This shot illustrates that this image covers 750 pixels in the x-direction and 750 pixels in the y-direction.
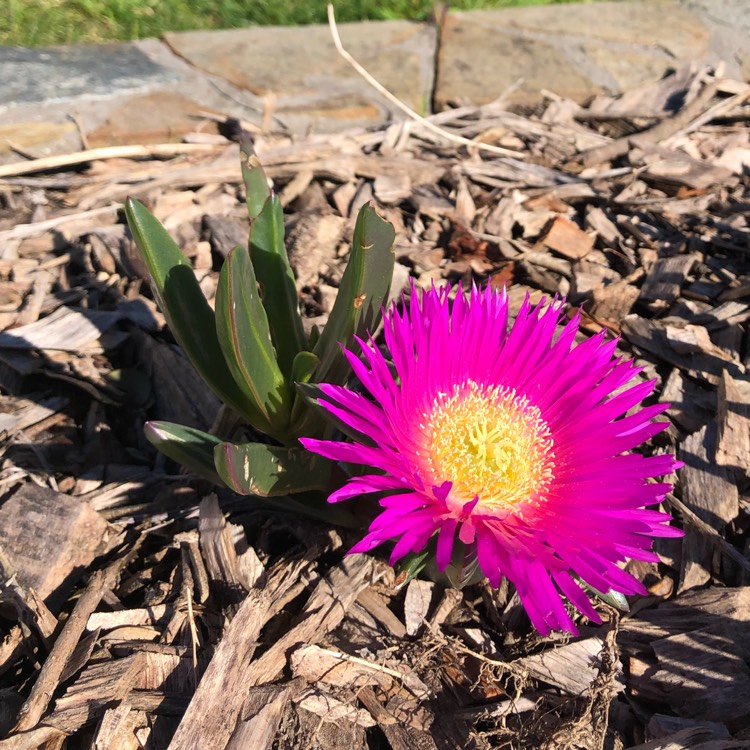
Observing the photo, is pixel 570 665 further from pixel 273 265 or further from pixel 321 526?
Answer: pixel 273 265

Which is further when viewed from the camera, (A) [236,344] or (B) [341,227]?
(B) [341,227]

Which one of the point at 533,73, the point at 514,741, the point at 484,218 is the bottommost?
the point at 514,741

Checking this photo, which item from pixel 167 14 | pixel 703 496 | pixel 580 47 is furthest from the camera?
pixel 167 14

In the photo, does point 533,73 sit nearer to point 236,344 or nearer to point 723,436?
point 723,436

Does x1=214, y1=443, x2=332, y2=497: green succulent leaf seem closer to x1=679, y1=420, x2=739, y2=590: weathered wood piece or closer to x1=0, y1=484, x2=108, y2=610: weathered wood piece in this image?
x1=0, y1=484, x2=108, y2=610: weathered wood piece

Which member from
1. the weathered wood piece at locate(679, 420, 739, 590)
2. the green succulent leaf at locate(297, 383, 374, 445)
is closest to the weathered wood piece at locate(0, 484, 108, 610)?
the green succulent leaf at locate(297, 383, 374, 445)

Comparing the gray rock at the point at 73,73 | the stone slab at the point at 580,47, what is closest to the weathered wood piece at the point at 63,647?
the gray rock at the point at 73,73

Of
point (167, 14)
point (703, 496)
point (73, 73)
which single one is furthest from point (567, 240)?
point (167, 14)

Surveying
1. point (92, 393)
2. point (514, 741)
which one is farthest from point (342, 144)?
point (514, 741)
